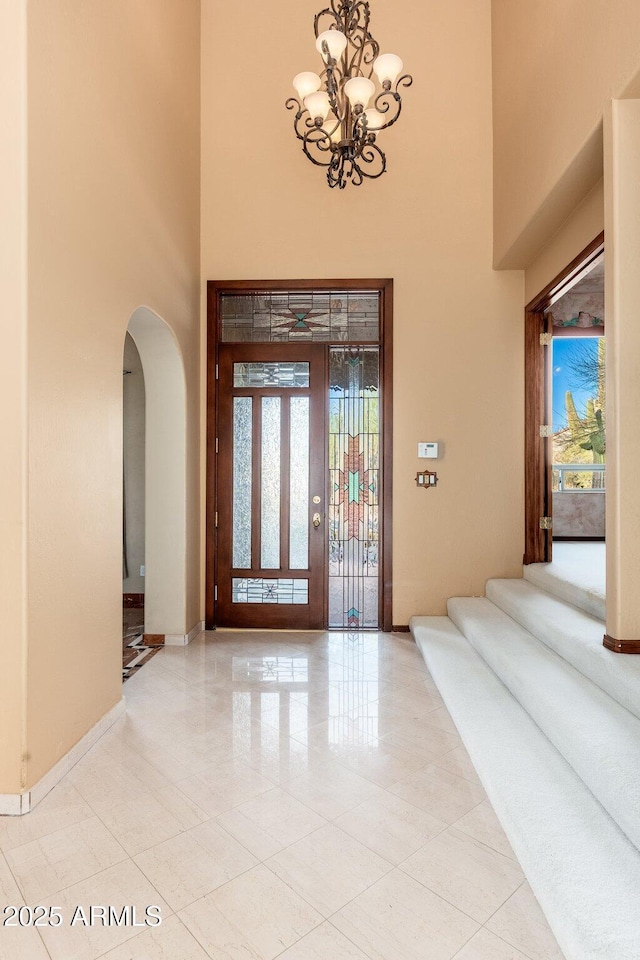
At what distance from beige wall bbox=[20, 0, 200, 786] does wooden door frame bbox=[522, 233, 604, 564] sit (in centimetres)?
302

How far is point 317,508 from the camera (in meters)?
4.67

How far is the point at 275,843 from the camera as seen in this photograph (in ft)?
6.30

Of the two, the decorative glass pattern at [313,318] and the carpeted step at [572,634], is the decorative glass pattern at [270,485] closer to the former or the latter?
the decorative glass pattern at [313,318]

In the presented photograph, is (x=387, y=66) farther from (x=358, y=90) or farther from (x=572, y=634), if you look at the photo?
(x=572, y=634)

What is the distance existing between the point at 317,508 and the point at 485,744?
101 inches

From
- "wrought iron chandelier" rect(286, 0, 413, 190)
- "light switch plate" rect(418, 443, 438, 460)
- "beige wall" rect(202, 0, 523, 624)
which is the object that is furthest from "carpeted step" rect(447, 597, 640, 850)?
"wrought iron chandelier" rect(286, 0, 413, 190)

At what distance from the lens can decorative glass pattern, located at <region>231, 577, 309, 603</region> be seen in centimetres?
469

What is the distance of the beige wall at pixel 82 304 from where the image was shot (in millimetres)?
2180

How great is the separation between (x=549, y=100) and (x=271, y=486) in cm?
336

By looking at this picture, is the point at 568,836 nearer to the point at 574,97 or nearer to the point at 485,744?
the point at 485,744

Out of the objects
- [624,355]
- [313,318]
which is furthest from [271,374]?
[624,355]

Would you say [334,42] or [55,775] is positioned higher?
[334,42]

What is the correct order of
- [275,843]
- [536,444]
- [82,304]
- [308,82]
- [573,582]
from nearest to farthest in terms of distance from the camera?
[275,843], [82,304], [308,82], [573,582], [536,444]

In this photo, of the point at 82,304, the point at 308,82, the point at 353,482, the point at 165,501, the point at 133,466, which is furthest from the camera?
the point at 133,466
